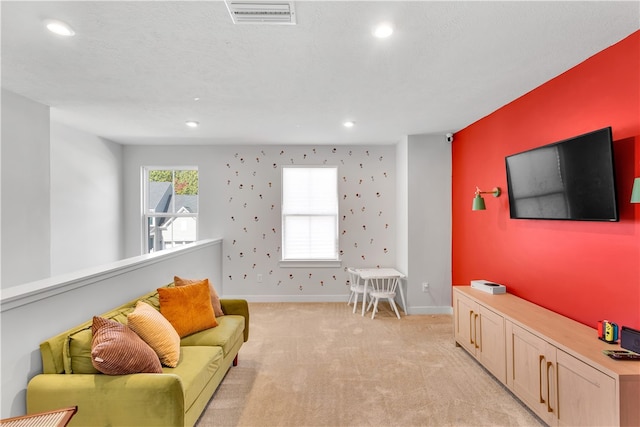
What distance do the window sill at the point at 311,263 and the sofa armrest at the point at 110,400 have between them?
3.74 meters

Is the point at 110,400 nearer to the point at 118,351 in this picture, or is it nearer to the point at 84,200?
the point at 118,351

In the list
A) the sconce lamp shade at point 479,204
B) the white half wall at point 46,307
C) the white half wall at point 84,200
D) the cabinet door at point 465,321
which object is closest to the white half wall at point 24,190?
the white half wall at point 84,200

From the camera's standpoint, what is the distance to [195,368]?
2.13 metres

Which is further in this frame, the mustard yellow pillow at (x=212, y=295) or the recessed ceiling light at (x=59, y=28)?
the mustard yellow pillow at (x=212, y=295)

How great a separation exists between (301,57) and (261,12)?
1.87ft

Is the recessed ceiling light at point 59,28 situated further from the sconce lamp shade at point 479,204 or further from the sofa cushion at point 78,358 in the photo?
the sconce lamp shade at point 479,204

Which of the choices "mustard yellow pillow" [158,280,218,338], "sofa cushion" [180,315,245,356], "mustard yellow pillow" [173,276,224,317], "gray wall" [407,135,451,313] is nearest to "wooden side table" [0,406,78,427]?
"sofa cushion" [180,315,245,356]

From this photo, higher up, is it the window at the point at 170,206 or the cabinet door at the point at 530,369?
the window at the point at 170,206

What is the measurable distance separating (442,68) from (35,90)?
349 cm

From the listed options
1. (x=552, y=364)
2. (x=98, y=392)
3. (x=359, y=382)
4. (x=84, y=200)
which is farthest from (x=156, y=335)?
(x=84, y=200)

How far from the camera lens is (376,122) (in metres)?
4.06

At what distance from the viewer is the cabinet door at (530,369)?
2164 mm

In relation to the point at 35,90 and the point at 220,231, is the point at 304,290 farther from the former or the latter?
the point at 35,90

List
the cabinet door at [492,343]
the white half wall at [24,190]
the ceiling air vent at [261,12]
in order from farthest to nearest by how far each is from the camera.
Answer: the white half wall at [24,190]
the cabinet door at [492,343]
the ceiling air vent at [261,12]
